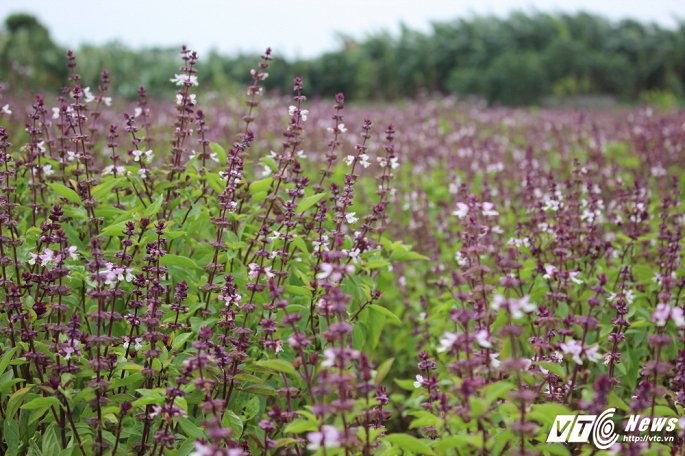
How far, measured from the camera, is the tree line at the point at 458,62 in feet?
76.6

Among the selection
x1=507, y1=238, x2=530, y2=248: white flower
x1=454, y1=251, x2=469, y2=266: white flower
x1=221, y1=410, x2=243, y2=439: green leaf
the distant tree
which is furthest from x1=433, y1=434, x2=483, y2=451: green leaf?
the distant tree

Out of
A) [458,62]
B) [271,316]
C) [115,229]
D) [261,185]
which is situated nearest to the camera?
[115,229]

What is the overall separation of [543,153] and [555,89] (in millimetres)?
15013

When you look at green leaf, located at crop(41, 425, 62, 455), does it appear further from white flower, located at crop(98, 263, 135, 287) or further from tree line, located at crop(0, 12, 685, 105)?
tree line, located at crop(0, 12, 685, 105)

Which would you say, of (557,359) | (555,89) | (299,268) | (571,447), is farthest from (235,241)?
(555,89)

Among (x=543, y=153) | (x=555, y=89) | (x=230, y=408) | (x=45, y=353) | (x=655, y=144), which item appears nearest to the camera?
(x=45, y=353)

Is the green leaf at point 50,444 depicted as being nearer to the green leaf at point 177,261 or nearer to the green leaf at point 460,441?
the green leaf at point 177,261

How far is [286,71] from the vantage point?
84.3 feet

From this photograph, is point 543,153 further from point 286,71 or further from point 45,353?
point 286,71

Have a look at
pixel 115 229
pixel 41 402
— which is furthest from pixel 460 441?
pixel 115 229

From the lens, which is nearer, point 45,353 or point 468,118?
point 45,353

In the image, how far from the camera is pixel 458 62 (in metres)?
26.9

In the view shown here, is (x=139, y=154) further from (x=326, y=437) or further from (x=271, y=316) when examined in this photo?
(x=326, y=437)

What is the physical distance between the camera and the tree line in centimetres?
2336
